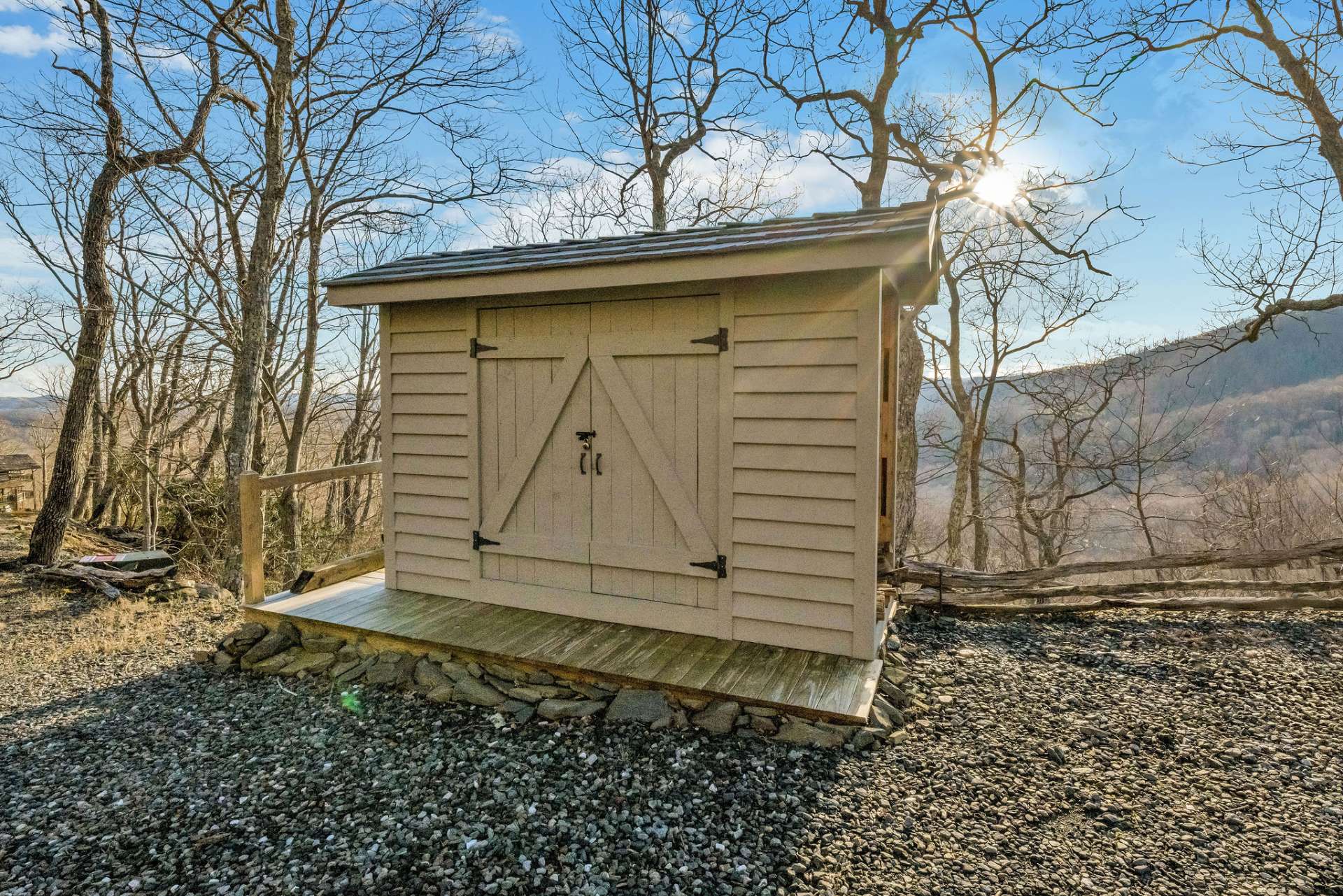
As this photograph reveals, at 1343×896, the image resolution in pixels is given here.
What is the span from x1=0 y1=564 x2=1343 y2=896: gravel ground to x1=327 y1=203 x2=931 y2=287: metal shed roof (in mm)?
2426

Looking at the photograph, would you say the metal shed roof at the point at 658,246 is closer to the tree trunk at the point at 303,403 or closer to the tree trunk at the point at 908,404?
the tree trunk at the point at 908,404

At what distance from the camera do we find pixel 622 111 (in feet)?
36.4

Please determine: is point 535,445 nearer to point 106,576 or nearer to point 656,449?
point 656,449

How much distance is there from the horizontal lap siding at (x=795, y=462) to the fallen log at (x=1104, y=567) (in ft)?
5.52

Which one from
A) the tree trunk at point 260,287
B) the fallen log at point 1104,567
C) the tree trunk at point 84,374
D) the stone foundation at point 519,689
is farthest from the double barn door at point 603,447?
the tree trunk at point 84,374

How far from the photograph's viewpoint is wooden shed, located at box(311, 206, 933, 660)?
3496mm

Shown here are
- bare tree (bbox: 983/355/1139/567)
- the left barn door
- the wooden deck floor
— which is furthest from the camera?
bare tree (bbox: 983/355/1139/567)

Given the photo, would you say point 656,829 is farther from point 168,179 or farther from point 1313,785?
point 168,179

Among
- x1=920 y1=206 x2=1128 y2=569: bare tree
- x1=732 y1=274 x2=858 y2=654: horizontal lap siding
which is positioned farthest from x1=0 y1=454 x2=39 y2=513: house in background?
x1=920 y1=206 x2=1128 y2=569: bare tree

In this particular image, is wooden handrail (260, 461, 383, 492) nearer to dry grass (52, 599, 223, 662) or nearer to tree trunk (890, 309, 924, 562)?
dry grass (52, 599, 223, 662)

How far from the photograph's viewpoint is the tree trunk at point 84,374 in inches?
276

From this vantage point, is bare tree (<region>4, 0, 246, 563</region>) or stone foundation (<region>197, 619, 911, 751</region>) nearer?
stone foundation (<region>197, 619, 911, 751</region>)

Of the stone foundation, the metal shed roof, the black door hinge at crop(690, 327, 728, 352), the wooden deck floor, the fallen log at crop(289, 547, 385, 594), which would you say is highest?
the metal shed roof

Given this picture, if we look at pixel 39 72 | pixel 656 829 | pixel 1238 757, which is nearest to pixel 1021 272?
pixel 1238 757
